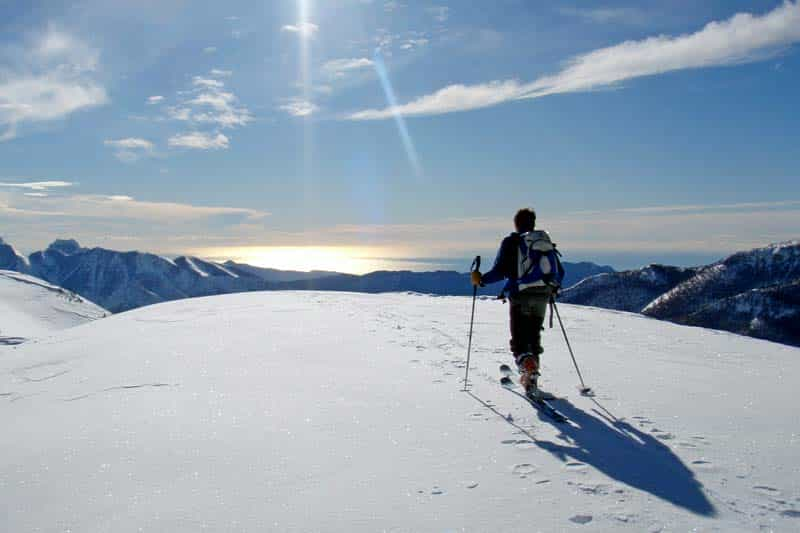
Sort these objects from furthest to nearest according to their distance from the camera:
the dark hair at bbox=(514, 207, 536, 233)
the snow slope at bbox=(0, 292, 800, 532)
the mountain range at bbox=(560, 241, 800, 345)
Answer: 1. the mountain range at bbox=(560, 241, 800, 345)
2. the dark hair at bbox=(514, 207, 536, 233)
3. the snow slope at bbox=(0, 292, 800, 532)

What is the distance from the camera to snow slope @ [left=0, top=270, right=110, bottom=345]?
130 metres

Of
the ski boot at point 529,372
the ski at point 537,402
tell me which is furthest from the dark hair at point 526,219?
the ski at point 537,402

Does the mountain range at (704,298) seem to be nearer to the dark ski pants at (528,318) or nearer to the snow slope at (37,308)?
the snow slope at (37,308)

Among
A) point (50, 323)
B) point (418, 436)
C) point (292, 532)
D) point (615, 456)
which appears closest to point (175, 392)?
point (418, 436)

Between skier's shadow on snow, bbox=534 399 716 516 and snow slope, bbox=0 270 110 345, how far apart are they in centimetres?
13827

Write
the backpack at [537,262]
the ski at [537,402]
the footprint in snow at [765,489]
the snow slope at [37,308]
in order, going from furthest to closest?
the snow slope at [37,308] < the backpack at [537,262] < the ski at [537,402] < the footprint in snow at [765,489]

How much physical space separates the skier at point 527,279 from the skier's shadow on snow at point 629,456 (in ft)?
5.21

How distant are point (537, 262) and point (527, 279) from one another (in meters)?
0.30

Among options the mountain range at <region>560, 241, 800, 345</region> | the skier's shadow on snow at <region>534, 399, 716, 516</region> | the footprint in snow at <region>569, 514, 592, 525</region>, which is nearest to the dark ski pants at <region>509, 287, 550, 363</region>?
the skier's shadow on snow at <region>534, 399, 716, 516</region>

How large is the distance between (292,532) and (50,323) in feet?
576

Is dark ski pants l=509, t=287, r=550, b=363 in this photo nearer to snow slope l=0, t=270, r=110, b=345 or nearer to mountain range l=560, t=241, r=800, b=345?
snow slope l=0, t=270, r=110, b=345

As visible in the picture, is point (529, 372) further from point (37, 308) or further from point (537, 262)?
point (37, 308)

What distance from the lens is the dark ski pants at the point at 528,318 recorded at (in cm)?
760

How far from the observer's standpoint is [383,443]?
16.6 ft
